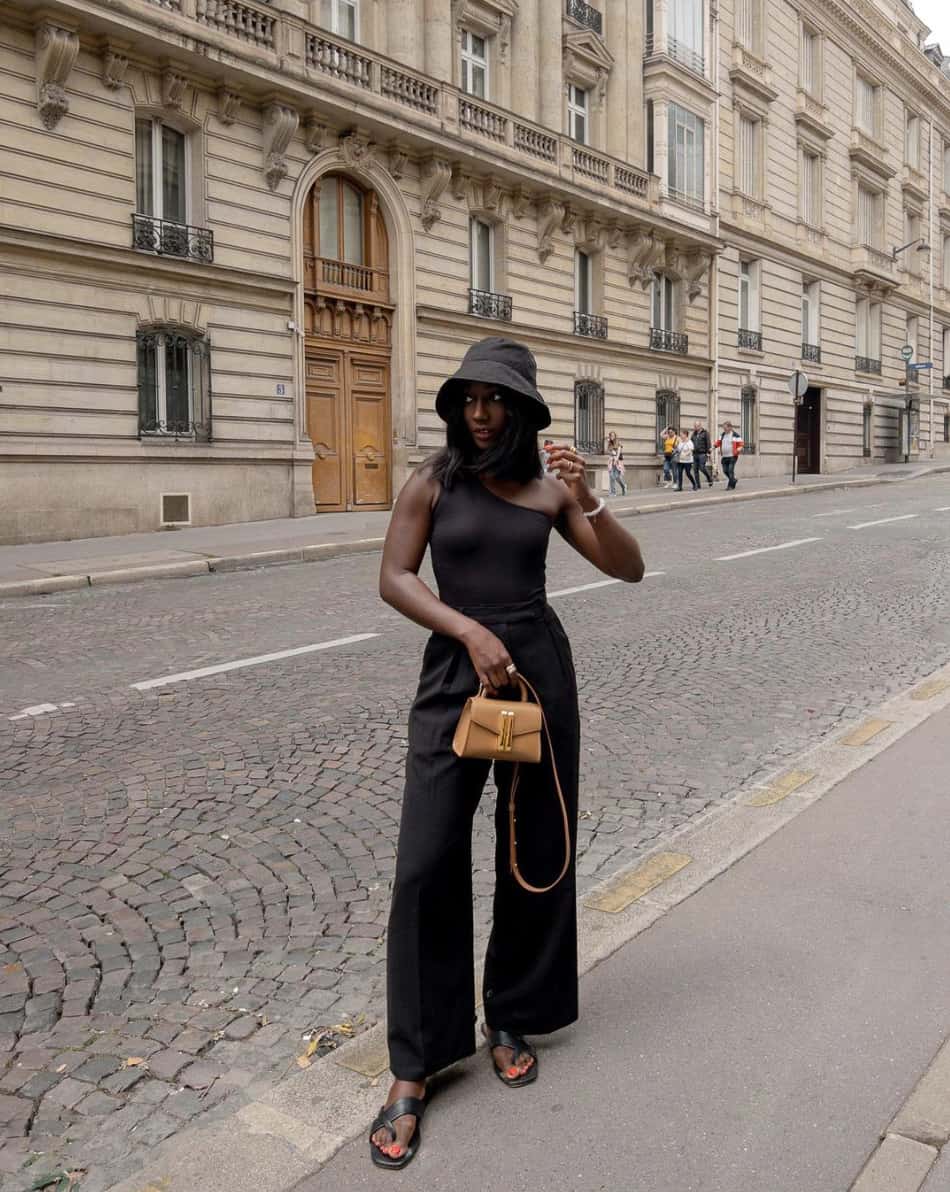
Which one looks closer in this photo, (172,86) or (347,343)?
(172,86)

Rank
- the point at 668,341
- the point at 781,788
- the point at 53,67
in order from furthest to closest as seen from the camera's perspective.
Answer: the point at 668,341 → the point at 53,67 → the point at 781,788

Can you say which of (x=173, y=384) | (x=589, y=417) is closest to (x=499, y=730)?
(x=173, y=384)

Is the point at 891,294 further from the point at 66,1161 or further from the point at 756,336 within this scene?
the point at 66,1161

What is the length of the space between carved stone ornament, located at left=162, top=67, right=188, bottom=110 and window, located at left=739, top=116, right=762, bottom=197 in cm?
2060

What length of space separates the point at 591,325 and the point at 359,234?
7.80 metres

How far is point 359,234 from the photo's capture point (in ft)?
74.2

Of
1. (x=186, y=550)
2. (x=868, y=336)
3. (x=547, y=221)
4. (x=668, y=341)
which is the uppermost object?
(x=547, y=221)

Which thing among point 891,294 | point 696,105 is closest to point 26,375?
point 696,105

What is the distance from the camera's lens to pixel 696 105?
32.1 metres

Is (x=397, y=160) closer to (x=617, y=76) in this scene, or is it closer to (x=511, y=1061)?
(x=617, y=76)

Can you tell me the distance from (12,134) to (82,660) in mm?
11625

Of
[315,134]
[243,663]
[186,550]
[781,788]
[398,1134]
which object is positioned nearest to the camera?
[398,1134]

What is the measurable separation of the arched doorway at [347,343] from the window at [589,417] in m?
6.46

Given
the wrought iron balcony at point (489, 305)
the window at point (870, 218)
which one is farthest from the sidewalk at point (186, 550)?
the window at point (870, 218)
